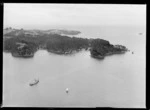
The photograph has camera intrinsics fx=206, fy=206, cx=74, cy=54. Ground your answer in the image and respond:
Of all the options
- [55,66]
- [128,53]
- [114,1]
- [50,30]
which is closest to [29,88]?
[55,66]

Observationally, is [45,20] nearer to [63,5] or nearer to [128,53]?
[63,5]

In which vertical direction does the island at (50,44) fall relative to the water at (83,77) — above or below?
above

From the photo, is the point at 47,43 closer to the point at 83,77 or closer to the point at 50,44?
A: the point at 50,44

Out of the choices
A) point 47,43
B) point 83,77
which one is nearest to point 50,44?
point 47,43

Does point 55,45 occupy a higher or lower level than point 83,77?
higher
